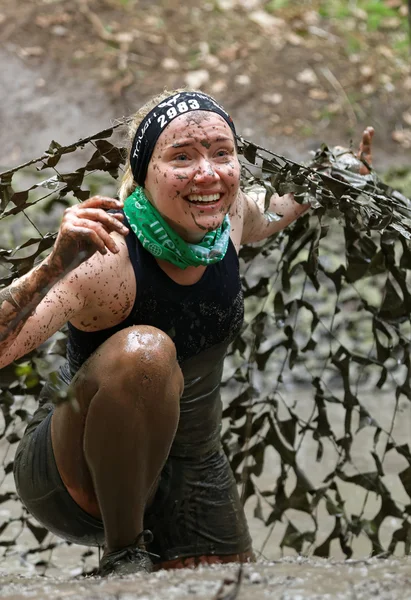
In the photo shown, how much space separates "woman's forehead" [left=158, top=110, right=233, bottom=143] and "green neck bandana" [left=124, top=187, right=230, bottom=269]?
0.51 feet

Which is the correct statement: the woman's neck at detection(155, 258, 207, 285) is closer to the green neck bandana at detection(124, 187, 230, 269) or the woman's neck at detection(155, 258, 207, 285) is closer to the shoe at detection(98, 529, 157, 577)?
the green neck bandana at detection(124, 187, 230, 269)

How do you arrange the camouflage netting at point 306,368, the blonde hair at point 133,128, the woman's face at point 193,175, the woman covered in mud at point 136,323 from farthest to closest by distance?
1. the camouflage netting at point 306,368
2. the blonde hair at point 133,128
3. the woman's face at point 193,175
4. the woman covered in mud at point 136,323

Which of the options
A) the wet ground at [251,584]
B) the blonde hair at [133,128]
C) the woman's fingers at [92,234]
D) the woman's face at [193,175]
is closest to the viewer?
the wet ground at [251,584]

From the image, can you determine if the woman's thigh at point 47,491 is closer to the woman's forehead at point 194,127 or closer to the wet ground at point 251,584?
the wet ground at point 251,584

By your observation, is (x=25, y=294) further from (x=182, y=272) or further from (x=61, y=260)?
(x=182, y=272)


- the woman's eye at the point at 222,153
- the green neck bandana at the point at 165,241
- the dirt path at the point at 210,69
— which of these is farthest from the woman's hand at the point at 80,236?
the dirt path at the point at 210,69

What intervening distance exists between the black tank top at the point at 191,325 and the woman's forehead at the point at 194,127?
0.24 m

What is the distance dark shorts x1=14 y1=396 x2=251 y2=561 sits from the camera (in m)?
2.50

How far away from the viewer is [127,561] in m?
2.30

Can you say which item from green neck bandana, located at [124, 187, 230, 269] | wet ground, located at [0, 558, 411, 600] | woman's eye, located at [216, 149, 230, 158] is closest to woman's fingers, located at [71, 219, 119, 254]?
green neck bandana, located at [124, 187, 230, 269]

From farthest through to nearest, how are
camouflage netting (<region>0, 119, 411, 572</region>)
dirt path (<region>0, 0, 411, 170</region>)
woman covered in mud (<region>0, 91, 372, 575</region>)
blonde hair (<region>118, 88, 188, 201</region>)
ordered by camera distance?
dirt path (<region>0, 0, 411, 170</region>) → camouflage netting (<region>0, 119, 411, 572</region>) → blonde hair (<region>118, 88, 188, 201</region>) → woman covered in mud (<region>0, 91, 372, 575</region>)

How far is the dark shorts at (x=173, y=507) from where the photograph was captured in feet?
8.20

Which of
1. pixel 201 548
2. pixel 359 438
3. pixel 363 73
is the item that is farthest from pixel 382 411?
pixel 363 73

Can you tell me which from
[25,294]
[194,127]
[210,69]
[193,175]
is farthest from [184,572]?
[210,69]
